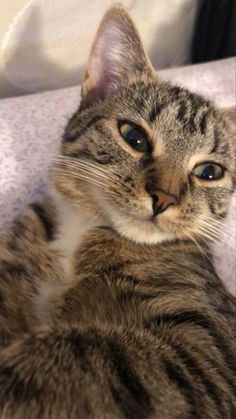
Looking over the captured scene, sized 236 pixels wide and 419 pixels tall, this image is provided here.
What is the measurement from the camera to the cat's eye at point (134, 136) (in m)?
1.11

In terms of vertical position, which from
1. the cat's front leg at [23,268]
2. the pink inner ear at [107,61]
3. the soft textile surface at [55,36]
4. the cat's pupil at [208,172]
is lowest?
the cat's front leg at [23,268]

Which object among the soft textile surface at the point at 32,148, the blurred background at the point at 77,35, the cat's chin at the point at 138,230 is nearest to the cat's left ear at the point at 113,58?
the soft textile surface at the point at 32,148

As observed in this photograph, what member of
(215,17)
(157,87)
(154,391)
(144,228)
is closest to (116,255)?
(144,228)

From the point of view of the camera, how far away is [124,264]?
1.05 meters

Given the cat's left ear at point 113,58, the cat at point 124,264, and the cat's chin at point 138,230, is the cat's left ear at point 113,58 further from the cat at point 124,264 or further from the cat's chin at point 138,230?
the cat's chin at point 138,230

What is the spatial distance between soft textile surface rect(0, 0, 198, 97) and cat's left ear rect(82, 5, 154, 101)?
529mm

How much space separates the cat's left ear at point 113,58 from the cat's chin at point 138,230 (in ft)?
1.25

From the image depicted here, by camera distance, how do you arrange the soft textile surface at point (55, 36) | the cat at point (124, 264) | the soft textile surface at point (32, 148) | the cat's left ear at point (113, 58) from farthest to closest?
1. the soft textile surface at point (55, 36)
2. the soft textile surface at point (32, 148)
3. the cat's left ear at point (113, 58)
4. the cat at point (124, 264)

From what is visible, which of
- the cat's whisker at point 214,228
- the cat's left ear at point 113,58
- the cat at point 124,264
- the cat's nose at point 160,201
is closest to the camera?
the cat at point 124,264

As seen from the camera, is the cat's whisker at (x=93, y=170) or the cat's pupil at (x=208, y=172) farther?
the cat's pupil at (x=208, y=172)

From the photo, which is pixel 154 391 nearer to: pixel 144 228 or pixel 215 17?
pixel 144 228

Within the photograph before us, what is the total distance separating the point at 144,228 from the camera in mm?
1042

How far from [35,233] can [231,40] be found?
141 centimetres

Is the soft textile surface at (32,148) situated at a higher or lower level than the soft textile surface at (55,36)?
lower
